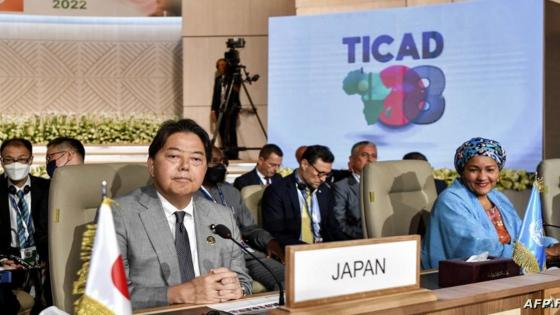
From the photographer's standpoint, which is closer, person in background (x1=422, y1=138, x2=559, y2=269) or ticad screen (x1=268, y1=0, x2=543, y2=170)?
person in background (x1=422, y1=138, x2=559, y2=269)

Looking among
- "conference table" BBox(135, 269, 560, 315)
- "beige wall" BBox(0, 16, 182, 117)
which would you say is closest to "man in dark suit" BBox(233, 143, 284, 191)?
"conference table" BBox(135, 269, 560, 315)

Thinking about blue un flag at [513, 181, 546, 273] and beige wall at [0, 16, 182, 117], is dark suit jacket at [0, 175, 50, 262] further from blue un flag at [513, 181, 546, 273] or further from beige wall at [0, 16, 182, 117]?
beige wall at [0, 16, 182, 117]

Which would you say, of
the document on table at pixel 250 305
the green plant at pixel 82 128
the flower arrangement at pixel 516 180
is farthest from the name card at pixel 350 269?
the green plant at pixel 82 128

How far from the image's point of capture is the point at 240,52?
32.1 feet

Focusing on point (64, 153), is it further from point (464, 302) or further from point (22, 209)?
point (464, 302)

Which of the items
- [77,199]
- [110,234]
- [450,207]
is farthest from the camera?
[450,207]

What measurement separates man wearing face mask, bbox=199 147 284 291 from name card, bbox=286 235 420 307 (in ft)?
5.05

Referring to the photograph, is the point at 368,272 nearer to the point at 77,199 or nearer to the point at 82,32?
the point at 77,199

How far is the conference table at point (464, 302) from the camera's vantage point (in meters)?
1.56

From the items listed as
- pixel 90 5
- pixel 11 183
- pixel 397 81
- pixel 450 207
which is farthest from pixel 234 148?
pixel 450 207

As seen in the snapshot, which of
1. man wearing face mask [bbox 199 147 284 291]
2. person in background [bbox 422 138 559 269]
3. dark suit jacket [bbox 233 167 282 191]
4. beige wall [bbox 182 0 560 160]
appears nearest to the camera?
person in background [bbox 422 138 559 269]

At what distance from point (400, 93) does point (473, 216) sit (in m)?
4.60

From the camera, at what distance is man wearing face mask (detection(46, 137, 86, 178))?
3914 mm

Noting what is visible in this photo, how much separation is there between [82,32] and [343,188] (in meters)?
7.07
